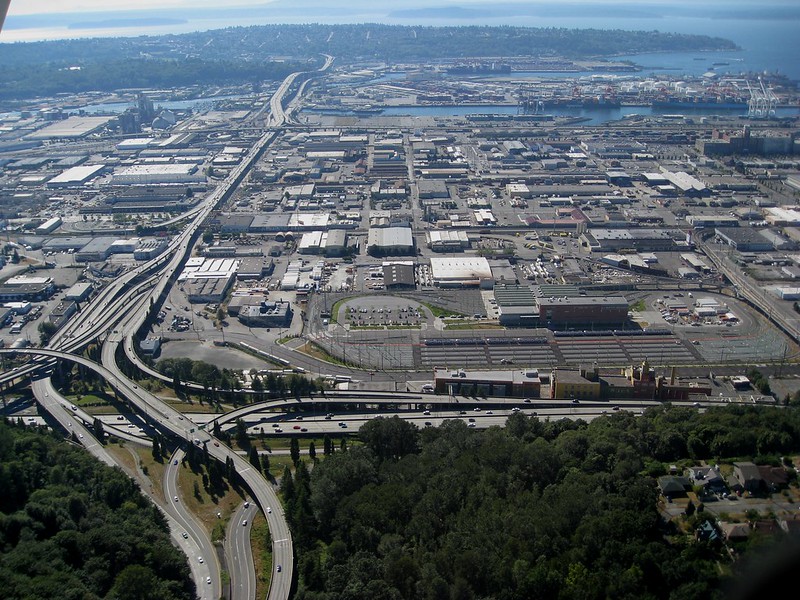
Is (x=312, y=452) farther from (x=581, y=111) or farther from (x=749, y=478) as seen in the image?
(x=581, y=111)

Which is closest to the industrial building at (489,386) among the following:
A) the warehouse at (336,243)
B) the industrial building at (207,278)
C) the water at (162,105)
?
the industrial building at (207,278)

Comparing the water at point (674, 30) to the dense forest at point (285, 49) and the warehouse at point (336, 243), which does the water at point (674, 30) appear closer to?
the dense forest at point (285, 49)

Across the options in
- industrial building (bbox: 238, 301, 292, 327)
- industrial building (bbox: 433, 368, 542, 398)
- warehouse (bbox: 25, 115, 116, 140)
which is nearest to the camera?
industrial building (bbox: 433, 368, 542, 398)

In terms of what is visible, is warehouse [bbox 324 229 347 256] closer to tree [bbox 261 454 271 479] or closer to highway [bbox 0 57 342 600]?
highway [bbox 0 57 342 600]

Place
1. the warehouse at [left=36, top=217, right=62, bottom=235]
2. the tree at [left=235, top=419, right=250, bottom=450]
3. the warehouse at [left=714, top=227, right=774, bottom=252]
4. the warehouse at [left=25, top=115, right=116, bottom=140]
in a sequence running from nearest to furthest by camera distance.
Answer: the tree at [left=235, top=419, right=250, bottom=450]
the warehouse at [left=714, top=227, right=774, bottom=252]
the warehouse at [left=36, top=217, right=62, bottom=235]
the warehouse at [left=25, top=115, right=116, bottom=140]

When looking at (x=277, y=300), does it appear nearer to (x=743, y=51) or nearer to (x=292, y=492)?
(x=292, y=492)

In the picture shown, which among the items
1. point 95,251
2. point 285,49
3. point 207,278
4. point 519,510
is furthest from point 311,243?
point 285,49

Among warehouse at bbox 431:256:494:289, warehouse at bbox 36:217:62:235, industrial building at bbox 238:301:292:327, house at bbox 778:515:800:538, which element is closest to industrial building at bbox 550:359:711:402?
warehouse at bbox 431:256:494:289
